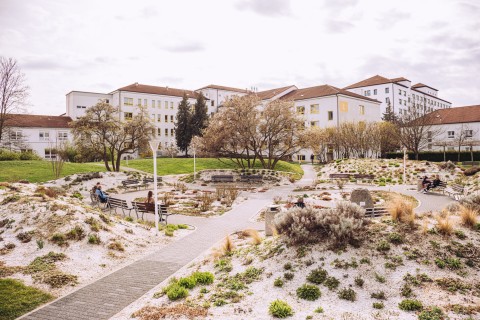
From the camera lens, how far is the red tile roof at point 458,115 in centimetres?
5997

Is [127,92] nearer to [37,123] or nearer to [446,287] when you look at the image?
[37,123]

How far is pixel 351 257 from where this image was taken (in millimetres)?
8305

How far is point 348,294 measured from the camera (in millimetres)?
7168

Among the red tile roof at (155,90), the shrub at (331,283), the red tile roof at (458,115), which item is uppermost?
the red tile roof at (155,90)

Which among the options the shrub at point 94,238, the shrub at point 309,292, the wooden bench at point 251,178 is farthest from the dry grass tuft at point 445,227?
the wooden bench at point 251,178

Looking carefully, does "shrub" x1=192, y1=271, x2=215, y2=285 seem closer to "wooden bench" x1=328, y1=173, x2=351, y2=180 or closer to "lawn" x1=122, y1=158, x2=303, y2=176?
"wooden bench" x1=328, y1=173, x2=351, y2=180

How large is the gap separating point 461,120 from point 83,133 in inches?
2301

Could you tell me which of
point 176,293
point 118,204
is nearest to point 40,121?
point 118,204

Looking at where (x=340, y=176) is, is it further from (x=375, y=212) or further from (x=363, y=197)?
(x=375, y=212)

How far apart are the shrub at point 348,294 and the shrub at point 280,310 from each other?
1.16 metres

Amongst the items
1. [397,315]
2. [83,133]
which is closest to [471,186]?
[397,315]

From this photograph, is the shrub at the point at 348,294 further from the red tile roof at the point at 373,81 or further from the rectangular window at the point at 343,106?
the red tile roof at the point at 373,81

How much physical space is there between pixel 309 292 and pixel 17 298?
20.4ft

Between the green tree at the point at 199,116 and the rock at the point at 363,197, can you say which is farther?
the green tree at the point at 199,116
